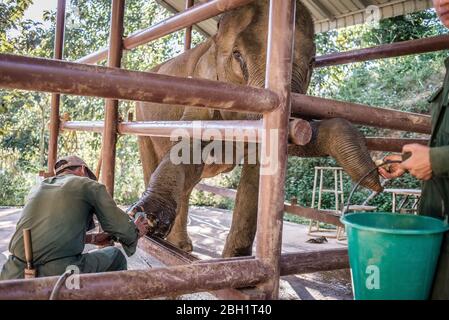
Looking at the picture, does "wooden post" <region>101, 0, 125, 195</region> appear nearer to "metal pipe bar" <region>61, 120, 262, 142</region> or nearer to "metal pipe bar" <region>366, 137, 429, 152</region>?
"metal pipe bar" <region>61, 120, 262, 142</region>

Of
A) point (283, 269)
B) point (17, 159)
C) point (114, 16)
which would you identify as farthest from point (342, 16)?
point (17, 159)

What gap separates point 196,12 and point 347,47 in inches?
508

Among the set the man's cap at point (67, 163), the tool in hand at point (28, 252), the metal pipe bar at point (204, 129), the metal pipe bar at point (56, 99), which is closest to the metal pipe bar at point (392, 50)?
the metal pipe bar at point (204, 129)

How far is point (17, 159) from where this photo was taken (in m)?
14.1

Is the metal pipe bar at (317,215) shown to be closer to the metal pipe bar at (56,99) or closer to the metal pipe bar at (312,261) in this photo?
the metal pipe bar at (312,261)

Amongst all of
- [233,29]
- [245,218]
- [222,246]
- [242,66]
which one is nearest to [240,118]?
[242,66]

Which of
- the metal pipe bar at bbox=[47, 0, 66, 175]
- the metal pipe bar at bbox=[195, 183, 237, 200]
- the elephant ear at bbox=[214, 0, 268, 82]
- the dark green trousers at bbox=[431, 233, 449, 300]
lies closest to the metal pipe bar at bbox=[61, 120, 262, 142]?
the dark green trousers at bbox=[431, 233, 449, 300]

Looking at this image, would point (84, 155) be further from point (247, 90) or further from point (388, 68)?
point (247, 90)

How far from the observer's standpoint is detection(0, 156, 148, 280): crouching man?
2.47 m

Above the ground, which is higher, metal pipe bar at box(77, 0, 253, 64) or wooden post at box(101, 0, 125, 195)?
metal pipe bar at box(77, 0, 253, 64)

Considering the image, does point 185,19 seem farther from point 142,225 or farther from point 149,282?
point 149,282

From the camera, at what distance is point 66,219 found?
8.28 ft

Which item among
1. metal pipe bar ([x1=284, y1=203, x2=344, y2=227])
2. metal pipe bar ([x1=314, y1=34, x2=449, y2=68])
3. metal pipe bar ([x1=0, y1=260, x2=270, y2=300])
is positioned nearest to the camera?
metal pipe bar ([x1=0, y1=260, x2=270, y2=300])

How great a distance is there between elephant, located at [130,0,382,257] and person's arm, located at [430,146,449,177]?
0.53 m
